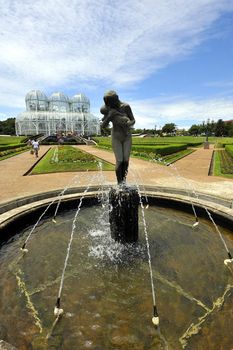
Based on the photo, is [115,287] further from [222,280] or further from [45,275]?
[222,280]

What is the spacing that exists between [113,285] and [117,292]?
179 mm

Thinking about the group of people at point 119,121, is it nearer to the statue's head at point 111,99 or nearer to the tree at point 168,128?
the statue's head at point 111,99


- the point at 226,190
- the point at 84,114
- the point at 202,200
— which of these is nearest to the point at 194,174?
the point at 226,190

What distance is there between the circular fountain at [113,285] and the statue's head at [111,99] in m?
2.83

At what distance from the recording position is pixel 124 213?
5.15 meters

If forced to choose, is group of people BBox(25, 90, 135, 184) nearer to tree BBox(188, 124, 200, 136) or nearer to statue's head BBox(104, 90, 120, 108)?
statue's head BBox(104, 90, 120, 108)

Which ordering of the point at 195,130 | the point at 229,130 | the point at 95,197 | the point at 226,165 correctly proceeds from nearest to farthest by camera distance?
the point at 95,197 → the point at 226,165 → the point at 229,130 → the point at 195,130

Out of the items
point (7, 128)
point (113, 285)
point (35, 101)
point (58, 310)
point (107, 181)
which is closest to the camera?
point (58, 310)

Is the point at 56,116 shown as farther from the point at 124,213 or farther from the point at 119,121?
the point at 124,213

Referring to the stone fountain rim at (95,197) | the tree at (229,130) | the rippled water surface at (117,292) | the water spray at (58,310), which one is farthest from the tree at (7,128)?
the water spray at (58,310)

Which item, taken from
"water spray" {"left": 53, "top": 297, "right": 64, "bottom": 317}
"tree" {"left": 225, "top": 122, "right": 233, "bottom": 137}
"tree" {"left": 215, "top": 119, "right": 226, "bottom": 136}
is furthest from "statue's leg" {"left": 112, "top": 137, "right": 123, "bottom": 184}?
"tree" {"left": 215, "top": 119, "right": 226, "bottom": 136}

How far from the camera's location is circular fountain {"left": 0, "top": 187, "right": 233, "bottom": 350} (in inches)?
123

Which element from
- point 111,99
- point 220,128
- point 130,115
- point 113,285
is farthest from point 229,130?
point 113,285

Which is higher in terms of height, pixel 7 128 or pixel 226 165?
pixel 7 128
